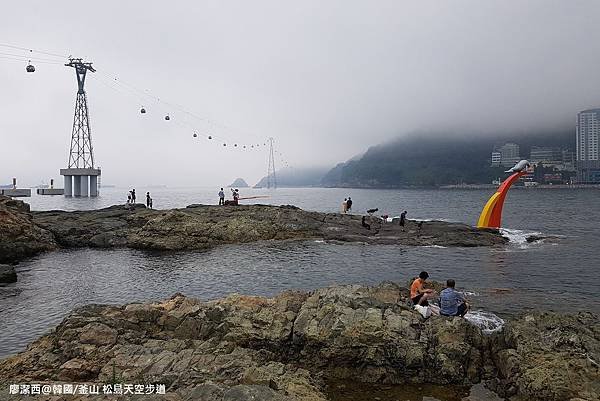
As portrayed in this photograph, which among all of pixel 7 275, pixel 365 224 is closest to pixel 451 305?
pixel 7 275

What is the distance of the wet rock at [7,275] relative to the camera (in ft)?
68.4

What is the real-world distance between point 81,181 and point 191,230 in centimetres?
10082

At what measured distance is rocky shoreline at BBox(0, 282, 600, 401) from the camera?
31.2ft

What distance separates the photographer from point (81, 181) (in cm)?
11656

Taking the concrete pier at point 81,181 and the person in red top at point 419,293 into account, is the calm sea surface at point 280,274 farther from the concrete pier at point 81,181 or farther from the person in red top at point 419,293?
the concrete pier at point 81,181

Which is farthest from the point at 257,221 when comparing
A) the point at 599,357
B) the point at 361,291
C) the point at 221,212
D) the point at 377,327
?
the point at 599,357

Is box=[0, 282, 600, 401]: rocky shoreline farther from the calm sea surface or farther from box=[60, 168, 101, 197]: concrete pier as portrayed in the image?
box=[60, 168, 101, 197]: concrete pier

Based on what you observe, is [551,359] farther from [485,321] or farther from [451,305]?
[485,321]

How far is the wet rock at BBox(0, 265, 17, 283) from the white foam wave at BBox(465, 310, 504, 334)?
22998 millimetres

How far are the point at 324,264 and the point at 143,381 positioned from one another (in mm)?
17094

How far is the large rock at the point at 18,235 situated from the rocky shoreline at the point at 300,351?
2039 centimetres

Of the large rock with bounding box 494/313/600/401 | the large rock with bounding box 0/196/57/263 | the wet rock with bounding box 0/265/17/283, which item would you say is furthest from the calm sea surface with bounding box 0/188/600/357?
the large rock with bounding box 494/313/600/401

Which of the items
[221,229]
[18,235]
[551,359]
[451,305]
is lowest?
[551,359]

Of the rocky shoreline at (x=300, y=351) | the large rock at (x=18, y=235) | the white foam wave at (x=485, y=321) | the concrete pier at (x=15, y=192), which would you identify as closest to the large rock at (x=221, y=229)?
the large rock at (x=18, y=235)
